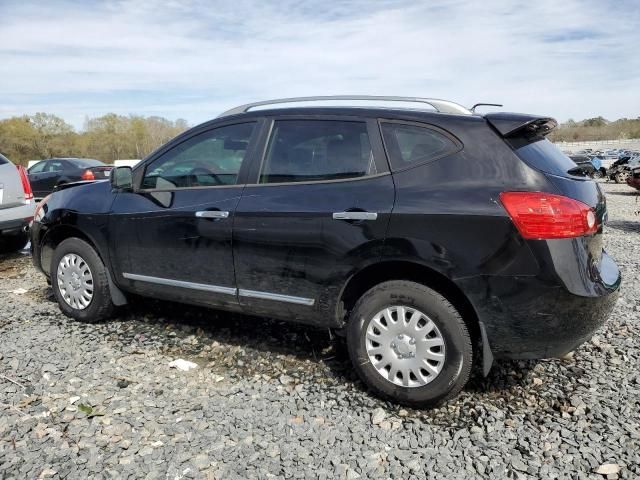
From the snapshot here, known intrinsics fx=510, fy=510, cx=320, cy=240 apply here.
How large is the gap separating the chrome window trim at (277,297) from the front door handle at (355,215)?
1.93 feet

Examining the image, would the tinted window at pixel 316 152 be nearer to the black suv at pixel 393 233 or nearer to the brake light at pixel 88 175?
the black suv at pixel 393 233

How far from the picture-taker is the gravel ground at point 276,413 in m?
2.55

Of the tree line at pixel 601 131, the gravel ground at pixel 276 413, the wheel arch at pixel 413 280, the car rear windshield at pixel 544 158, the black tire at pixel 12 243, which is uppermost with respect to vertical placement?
the car rear windshield at pixel 544 158

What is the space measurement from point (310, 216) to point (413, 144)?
760 millimetres

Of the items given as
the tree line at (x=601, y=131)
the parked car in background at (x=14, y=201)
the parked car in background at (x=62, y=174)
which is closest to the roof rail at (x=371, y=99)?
the parked car in background at (x=14, y=201)

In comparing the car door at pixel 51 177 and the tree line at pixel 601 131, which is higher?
the car door at pixel 51 177

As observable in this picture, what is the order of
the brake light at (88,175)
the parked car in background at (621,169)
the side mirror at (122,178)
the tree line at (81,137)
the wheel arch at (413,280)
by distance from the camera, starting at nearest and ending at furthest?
the wheel arch at (413,280) → the side mirror at (122,178) → the brake light at (88,175) → the parked car in background at (621,169) → the tree line at (81,137)

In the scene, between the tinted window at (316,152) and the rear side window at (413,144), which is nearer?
the rear side window at (413,144)

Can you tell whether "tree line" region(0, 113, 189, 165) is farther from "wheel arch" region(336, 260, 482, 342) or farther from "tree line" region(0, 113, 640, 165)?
"wheel arch" region(336, 260, 482, 342)

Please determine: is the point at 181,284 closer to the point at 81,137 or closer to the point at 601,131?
the point at 81,137

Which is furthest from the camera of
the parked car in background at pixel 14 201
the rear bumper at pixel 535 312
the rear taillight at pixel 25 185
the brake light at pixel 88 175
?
the brake light at pixel 88 175

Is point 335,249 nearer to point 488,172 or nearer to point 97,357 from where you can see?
point 488,172

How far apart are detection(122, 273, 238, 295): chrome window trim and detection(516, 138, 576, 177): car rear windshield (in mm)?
2060

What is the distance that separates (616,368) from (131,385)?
3.30m
